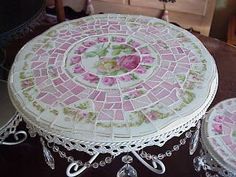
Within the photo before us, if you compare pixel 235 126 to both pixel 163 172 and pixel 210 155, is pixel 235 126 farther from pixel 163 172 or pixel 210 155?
pixel 163 172

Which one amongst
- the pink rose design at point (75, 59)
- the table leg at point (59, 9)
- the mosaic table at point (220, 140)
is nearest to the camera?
the mosaic table at point (220, 140)

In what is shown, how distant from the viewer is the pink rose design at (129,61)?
3.57 feet

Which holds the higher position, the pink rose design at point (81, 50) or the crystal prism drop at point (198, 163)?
the pink rose design at point (81, 50)

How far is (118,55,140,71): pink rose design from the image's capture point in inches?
42.8

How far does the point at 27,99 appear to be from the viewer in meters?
0.99

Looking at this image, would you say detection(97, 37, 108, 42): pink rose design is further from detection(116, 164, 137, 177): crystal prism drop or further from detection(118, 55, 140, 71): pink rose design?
detection(116, 164, 137, 177): crystal prism drop

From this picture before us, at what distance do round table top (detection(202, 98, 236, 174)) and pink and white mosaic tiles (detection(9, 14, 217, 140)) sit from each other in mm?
161

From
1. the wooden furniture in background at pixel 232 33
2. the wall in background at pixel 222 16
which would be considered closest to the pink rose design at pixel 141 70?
the wooden furniture in background at pixel 232 33

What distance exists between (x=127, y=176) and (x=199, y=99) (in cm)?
42

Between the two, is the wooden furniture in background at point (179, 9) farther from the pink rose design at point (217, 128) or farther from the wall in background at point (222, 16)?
the pink rose design at point (217, 128)

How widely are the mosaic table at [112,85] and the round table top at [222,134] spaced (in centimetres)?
13

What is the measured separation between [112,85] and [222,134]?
38 cm

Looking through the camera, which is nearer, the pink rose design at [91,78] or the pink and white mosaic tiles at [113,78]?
the pink and white mosaic tiles at [113,78]

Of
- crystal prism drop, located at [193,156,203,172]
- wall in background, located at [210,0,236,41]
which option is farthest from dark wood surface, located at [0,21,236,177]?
wall in background, located at [210,0,236,41]
